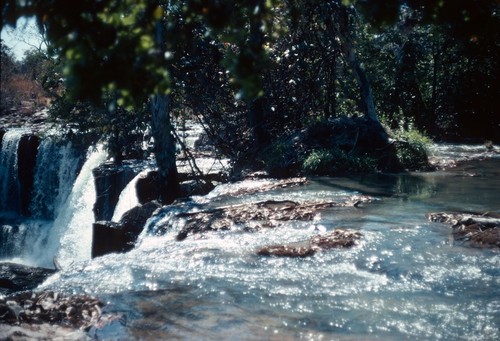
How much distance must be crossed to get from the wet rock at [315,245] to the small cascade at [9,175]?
13.4 metres

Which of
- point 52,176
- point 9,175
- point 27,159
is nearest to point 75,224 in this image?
point 52,176

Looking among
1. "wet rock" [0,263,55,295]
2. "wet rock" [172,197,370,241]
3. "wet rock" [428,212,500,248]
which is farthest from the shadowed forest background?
"wet rock" [0,263,55,295]

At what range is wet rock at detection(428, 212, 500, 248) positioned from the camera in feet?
18.3

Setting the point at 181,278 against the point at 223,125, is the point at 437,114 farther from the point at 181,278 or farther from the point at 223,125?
the point at 181,278

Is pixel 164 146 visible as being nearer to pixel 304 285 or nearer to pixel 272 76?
pixel 272 76

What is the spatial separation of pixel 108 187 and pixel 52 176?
151 inches

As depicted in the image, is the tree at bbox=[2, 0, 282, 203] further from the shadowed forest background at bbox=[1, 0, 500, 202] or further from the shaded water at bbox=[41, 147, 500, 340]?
the shaded water at bbox=[41, 147, 500, 340]

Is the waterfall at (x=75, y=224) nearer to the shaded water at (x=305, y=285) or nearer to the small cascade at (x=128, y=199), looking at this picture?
the small cascade at (x=128, y=199)

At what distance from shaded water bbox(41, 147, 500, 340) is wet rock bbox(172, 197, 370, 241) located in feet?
0.58

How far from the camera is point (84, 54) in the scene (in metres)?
2.09

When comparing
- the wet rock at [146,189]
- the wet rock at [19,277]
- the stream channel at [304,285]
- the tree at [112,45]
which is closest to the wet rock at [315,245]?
the stream channel at [304,285]

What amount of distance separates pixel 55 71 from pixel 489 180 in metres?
10.6

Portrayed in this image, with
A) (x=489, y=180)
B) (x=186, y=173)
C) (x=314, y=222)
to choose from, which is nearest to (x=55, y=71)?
(x=186, y=173)

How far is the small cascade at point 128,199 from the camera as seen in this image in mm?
11703
